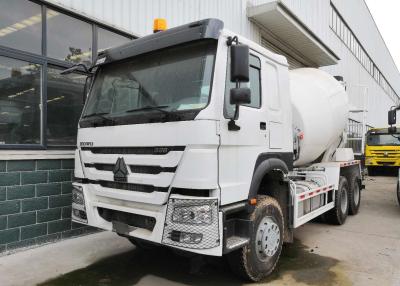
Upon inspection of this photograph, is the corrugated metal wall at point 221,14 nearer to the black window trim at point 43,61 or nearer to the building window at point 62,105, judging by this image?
the black window trim at point 43,61

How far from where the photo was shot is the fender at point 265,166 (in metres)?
3.97

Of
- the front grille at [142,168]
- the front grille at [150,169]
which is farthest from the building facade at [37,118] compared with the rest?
the front grille at [150,169]

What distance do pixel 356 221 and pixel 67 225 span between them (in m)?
5.58

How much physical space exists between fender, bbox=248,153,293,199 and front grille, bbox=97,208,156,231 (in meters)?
1.09

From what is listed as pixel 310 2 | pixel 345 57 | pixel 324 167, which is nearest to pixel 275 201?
pixel 324 167

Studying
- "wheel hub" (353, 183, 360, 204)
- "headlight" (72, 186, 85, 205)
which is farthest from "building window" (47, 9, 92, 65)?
"wheel hub" (353, 183, 360, 204)

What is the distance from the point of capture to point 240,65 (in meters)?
3.40

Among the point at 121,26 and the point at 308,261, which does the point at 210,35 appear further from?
the point at 121,26

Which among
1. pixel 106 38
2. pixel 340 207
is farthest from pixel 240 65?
pixel 340 207

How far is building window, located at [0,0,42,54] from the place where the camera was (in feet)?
16.9

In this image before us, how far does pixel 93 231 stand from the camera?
20.6 ft

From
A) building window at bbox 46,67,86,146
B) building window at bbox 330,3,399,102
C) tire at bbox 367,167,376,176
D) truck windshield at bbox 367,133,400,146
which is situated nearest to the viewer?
building window at bbox 46,67,86,146

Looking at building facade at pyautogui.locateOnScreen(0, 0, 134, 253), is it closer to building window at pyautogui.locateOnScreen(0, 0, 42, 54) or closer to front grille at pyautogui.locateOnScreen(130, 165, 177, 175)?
building window at pyautogui.locateOnScreen(0, 0, 42, 54)

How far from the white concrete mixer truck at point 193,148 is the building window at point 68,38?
1.57m
